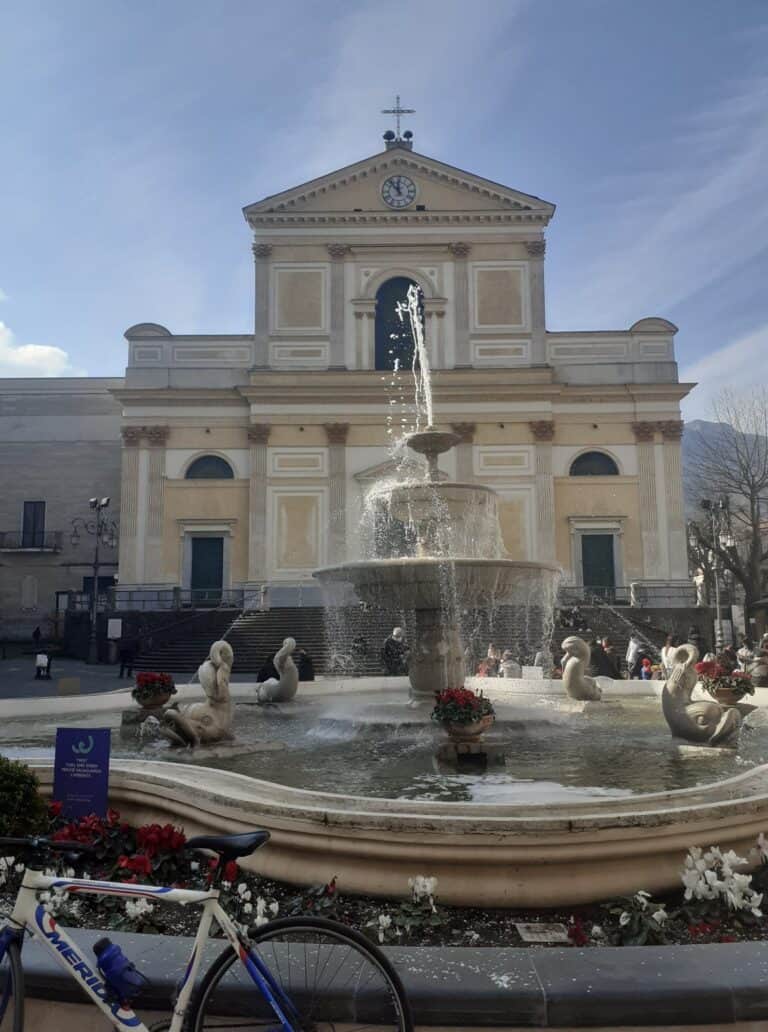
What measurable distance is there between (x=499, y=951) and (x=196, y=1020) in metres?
1.04

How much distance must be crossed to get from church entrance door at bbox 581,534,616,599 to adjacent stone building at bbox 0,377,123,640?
832 inches

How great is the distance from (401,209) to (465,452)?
10.8 metres

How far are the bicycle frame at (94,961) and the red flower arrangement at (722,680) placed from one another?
21.6 feet

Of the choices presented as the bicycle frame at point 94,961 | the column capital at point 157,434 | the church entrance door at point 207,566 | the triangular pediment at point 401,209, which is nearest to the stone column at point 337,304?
the triangular pediment at point 401,209

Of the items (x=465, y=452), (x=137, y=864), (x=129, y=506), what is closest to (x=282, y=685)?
(x=137, y=864)

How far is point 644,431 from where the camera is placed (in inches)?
1319

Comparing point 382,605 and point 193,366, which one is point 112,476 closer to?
Result: point 193,366

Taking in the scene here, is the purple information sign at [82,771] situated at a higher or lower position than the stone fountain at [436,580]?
lower

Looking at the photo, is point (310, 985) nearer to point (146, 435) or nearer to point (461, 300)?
point (146, 435)

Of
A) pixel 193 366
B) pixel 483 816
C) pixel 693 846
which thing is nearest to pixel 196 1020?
pixel 483 816

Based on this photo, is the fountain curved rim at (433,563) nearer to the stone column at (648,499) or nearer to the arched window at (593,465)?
the stone column at (648,499)

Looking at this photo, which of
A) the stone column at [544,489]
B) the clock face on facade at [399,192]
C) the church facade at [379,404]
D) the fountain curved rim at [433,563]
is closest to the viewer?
the fountain curved rim at [433,563]

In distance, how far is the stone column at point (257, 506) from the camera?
32219mm

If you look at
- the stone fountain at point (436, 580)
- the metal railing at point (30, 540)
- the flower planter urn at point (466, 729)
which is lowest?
the flower planter urn at point (466, 729)
